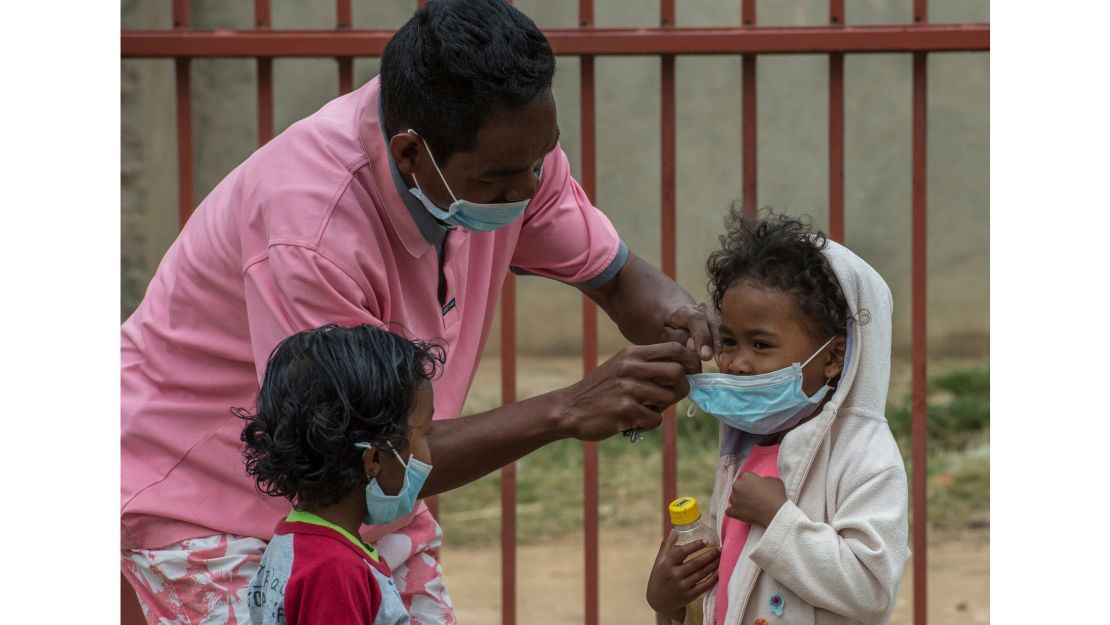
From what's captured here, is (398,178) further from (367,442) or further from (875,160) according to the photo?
(875,160)

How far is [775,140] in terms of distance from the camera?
941cm

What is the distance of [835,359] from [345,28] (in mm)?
1795

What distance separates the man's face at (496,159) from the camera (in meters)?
2.70

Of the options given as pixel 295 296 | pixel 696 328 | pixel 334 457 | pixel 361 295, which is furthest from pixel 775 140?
pixel 334 457

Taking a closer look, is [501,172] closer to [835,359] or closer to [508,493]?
[835,359]

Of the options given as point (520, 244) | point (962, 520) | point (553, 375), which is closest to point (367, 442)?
point (520, 244)

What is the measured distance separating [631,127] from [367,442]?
23.5ft

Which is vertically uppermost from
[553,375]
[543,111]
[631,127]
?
[631,127]

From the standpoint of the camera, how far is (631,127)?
9422 millimetres

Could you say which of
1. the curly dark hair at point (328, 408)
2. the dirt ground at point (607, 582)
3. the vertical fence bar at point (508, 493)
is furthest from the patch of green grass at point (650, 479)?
the curly dark hair at point (328, 408)

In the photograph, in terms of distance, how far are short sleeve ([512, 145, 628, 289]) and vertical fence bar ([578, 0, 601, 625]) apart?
47 centimetres

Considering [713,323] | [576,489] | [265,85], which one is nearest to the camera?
[713,323]

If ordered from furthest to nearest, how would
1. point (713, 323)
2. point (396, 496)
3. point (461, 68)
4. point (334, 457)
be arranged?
1. point (713, 323)
2. point (461, 68)
3. point (396, 496)
4. point (334, 457)

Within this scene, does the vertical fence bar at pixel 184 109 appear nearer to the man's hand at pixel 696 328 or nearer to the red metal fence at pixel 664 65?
the red metal fence at pixel 664 65
